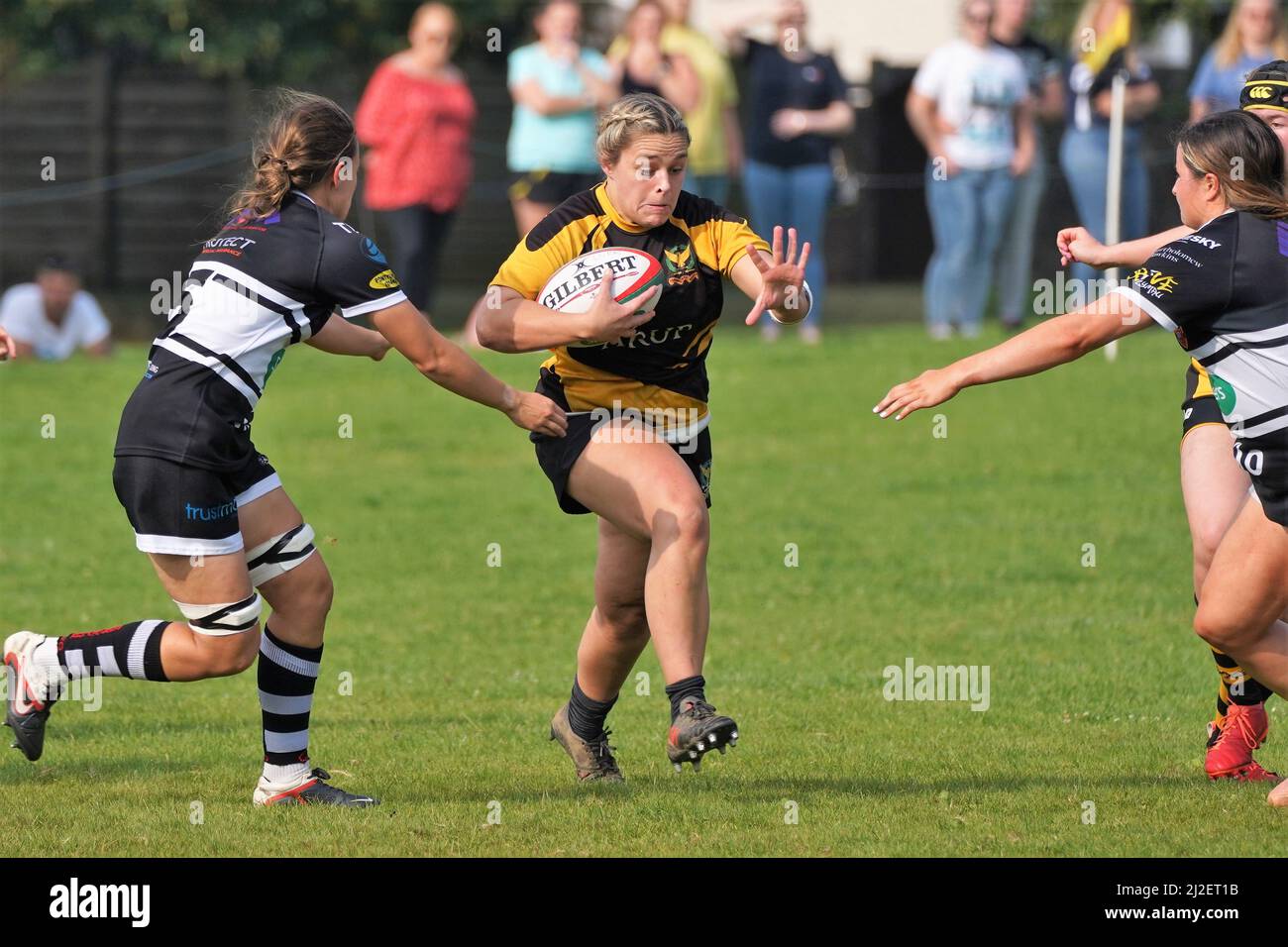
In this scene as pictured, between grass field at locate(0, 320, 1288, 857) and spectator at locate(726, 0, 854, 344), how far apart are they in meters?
1.06

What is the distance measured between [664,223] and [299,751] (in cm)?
203

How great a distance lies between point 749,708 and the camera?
7531 mm

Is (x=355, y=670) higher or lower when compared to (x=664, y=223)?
lower

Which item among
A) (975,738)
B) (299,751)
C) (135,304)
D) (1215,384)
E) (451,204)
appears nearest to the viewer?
(1215,384)

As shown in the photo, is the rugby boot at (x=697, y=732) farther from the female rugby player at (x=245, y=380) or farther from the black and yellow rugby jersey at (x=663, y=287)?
the black and yellow rugby jersey at (x=663, y=287)

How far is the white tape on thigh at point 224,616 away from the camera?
5750mm

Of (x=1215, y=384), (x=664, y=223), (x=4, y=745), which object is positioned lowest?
(x=4, y=745)

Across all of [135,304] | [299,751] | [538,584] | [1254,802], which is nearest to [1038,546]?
[538,584]

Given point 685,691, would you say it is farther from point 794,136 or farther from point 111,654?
point 794,136

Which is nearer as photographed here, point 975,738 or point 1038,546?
point 975,738

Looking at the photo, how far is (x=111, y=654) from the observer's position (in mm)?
6008

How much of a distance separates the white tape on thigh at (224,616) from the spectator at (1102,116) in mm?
9984

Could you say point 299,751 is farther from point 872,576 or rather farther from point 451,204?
point 451,204

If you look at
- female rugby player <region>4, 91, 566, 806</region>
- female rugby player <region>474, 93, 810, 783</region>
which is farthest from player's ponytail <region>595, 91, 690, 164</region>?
female rugby player <region>4, 91, 566, 806</region>
